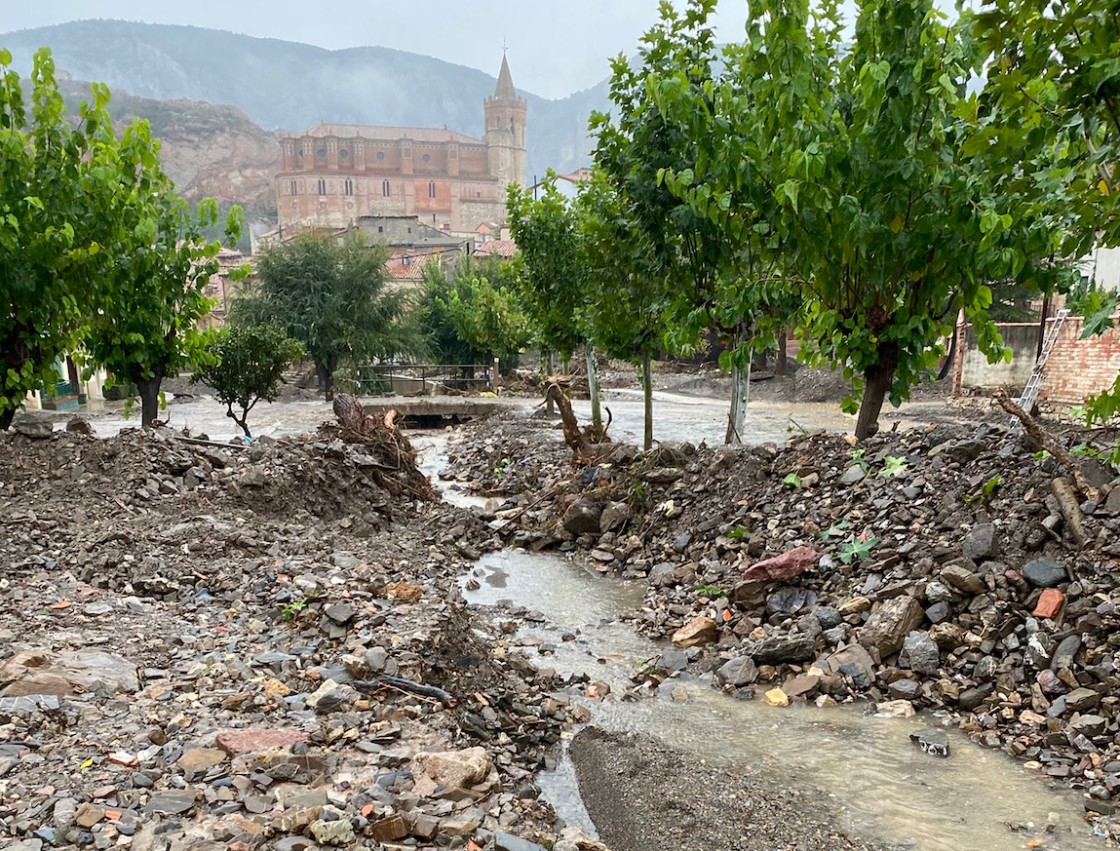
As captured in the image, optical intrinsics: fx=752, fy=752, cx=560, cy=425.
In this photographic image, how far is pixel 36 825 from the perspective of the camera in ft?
8.78

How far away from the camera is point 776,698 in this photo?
16.4 ft

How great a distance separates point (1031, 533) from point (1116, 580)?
0.67m

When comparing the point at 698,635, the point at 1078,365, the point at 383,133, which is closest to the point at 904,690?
the point at 698,635

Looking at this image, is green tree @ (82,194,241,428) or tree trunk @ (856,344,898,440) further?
green tree @ (82,194,241,428)

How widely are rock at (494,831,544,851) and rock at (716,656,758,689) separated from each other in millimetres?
2632

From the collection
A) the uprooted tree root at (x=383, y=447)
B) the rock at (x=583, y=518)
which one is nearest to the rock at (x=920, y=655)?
the rock at (x=583, y=518)

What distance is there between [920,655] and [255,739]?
4.08 metres

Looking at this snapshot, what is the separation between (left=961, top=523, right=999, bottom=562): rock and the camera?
534 centimetres

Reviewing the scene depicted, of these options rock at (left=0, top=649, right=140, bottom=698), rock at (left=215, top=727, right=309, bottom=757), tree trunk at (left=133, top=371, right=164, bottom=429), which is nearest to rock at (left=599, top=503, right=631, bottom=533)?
rock at (left=0, top=649, right=140, bottom=698)

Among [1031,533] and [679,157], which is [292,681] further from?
[679,157]

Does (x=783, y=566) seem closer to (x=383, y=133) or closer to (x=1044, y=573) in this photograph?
(x=1044, y=573)

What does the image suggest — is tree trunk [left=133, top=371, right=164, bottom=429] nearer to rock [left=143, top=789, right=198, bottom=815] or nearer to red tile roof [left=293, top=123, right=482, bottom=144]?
rock [left=143, top=789, right=198, bottom=815]

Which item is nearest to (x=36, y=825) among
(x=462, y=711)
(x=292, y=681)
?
(x=292, y=681)

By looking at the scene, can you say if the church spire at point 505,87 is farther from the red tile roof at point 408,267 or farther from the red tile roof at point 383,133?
the red tile roof at point 408,267
